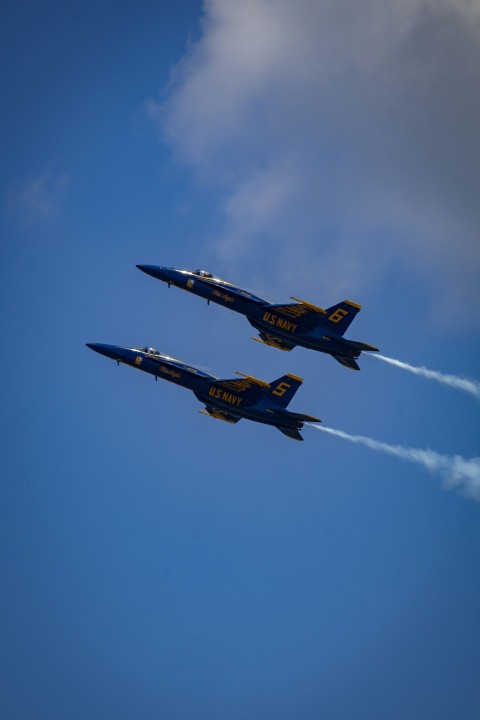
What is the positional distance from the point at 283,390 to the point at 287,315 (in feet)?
18.7

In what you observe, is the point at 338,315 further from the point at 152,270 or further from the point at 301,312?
the point at 152,270

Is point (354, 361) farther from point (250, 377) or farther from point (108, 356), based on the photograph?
point (108, 356)

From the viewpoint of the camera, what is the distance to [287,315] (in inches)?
3524

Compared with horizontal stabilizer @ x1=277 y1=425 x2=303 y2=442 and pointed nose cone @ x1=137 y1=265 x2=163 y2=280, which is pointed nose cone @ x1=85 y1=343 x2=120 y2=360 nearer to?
pointed nose cone @ x1=137 y1=265 x2=163 y2=280

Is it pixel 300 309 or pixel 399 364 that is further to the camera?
pixel 399 364

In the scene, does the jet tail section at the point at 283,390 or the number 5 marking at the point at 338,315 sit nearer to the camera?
the jet tail section at the point at 283,390

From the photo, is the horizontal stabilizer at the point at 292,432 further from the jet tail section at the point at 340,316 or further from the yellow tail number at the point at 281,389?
the jet tail section at the point at 340,316

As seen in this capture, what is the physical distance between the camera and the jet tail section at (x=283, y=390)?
8885cm

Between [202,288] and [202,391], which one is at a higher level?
[202,288]

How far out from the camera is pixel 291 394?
8962 centimetres

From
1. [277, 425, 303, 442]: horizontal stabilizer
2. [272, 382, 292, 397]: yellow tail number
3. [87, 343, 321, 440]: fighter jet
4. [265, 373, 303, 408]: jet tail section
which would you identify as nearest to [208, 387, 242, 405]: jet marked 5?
[87, 343, 321, 440]: fighter jet

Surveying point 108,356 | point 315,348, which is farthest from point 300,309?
point 108,356

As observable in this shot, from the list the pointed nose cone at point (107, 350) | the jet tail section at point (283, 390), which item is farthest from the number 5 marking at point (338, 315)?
the pointed nose cone at point (107, 350)

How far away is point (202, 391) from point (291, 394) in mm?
6774
